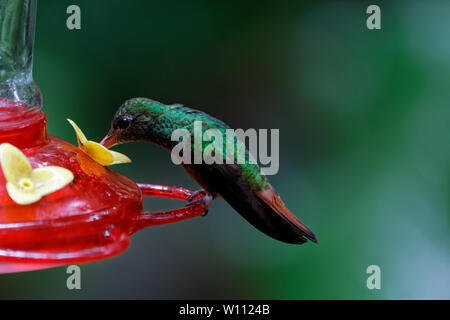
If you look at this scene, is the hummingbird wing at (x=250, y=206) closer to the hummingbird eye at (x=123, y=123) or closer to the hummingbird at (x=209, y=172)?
the hummingbird at (x=209, y=172)

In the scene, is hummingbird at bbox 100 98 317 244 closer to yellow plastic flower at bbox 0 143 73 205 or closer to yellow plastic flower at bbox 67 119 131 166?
yellow plastic flower at bbox 67 119 131 166

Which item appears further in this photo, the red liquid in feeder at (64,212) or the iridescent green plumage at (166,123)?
the iridescent green plumage at (166,123)

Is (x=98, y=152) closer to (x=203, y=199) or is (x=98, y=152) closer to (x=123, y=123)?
(x=123, y=123)

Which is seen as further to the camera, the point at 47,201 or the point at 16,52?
the point at 16,52

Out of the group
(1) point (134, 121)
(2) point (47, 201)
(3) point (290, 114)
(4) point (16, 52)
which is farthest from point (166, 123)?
(3) point (290, 114)

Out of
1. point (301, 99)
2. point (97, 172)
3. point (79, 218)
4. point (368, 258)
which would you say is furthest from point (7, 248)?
point (301, 99)

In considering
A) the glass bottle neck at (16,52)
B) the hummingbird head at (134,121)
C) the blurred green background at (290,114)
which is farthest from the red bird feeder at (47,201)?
the blurred green background at (290,114)

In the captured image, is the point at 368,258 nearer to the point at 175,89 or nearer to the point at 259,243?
the point at 259,243
